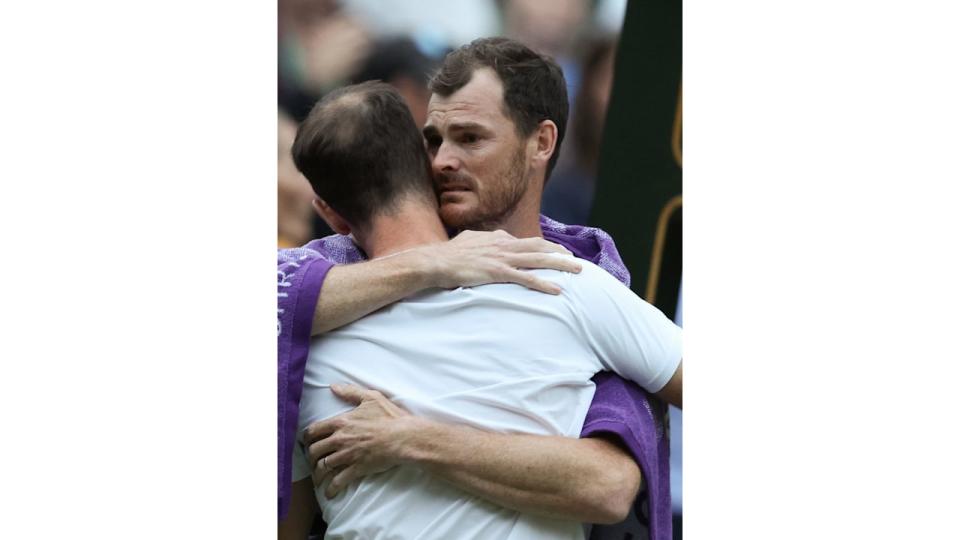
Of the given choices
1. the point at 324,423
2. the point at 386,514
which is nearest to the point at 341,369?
the point at 324,423

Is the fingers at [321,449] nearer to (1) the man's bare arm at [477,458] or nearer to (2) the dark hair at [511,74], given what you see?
(1) the man's bare arm at [477,458]

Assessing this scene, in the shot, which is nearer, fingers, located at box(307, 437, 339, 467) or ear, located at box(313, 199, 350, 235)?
fingers, located at box(307, 437, 339, 467)

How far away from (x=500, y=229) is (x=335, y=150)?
0.29m

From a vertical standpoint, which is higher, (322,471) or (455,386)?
(455,386)

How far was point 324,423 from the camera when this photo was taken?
6.15ft

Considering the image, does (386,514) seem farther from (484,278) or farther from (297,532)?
(484,278)

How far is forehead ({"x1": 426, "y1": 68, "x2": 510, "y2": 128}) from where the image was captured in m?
1.98

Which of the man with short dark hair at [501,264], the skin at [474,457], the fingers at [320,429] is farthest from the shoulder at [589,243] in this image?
the fingers at [320,429]

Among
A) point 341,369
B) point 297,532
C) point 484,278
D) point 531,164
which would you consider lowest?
point 297,532

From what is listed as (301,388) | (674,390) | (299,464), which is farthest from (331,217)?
(674,390)

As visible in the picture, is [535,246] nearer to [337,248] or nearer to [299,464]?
[337,248]

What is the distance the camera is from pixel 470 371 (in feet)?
6.11

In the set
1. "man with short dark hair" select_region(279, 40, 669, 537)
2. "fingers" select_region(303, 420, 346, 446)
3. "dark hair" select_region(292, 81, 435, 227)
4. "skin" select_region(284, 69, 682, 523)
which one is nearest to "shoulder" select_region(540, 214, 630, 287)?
"man with short dark hair" select_region(279, 40, 669, 537)

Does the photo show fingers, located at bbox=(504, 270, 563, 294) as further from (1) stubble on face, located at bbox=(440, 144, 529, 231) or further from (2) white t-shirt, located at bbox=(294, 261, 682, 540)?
(1) stubble on face, located at bbox=(440, 144, 529, 231)
